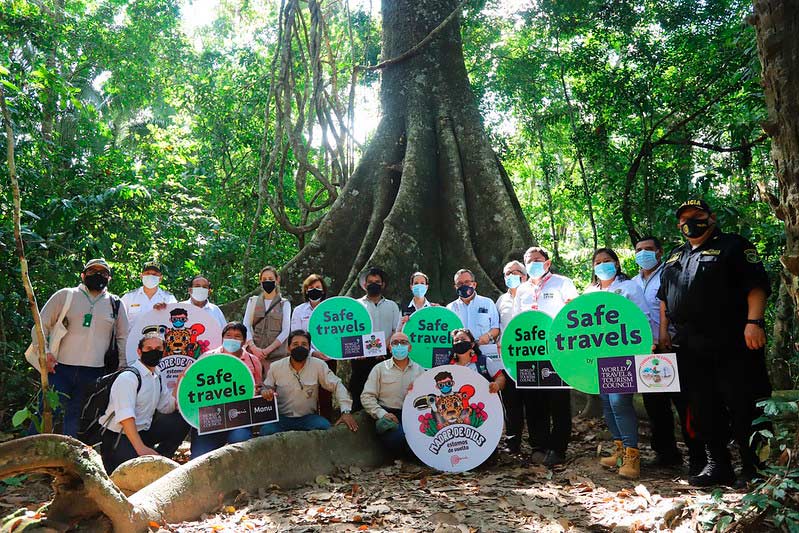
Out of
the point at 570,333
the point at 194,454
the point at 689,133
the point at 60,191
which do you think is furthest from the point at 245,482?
the point at 689,133

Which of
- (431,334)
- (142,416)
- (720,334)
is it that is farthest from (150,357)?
(720,334)

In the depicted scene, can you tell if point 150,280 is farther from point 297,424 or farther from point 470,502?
point 470,502

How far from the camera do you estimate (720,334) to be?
4414 mm

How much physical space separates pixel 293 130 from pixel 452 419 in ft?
17.4

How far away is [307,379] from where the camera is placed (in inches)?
221

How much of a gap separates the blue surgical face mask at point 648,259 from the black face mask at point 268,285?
3489 millimetres

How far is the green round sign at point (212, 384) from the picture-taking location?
522 centimetres

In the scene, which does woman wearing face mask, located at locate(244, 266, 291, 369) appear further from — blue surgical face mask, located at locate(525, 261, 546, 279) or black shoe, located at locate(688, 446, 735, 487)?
black shoe, located at locate(688, 446, 735, 487)

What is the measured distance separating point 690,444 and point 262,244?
903 centimetres

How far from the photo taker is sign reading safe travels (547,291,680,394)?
15.3 feet

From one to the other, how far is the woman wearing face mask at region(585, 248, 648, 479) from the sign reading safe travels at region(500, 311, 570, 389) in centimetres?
48

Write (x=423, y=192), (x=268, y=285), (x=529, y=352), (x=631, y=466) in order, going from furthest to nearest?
(x=423, y=192) → (x=268, y=285) → (x=529, y=352) → (x=631, y=466)

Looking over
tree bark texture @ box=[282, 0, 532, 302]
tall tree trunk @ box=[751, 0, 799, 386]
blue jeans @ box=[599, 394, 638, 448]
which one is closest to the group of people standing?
blue jeans @ box=[599, 394, 638, 448]

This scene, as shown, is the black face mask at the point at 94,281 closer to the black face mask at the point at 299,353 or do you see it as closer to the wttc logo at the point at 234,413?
the wttc logo at the point at 234,413
